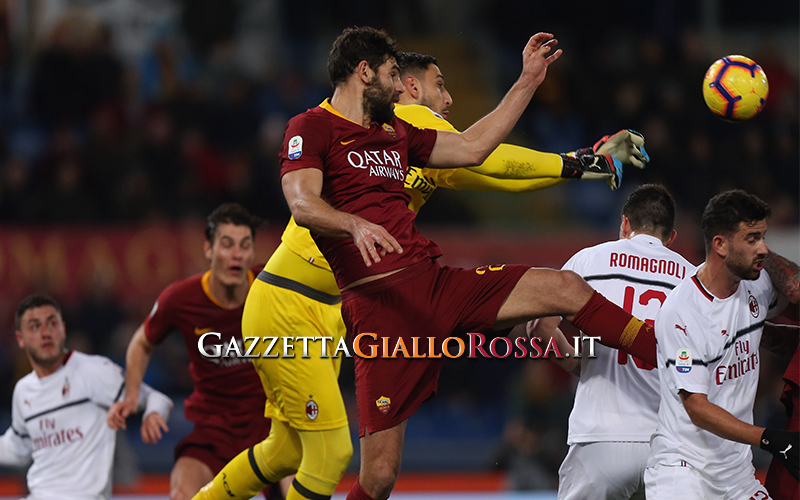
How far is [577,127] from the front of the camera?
489 inches

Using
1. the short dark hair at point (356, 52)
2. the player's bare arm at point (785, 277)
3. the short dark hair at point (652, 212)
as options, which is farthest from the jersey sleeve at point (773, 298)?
the short dark hair at point (356, 52)

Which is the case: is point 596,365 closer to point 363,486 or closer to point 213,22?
point 363,486

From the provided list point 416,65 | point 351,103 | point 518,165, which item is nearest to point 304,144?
point 351,103

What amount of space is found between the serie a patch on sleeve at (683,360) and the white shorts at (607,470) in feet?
2.08

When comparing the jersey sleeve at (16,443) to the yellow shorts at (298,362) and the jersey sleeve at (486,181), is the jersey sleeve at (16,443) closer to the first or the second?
the yellow shorts at (298,362)

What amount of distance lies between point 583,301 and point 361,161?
121 cm

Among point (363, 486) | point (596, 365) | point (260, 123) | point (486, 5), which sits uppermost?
point (486, 5)

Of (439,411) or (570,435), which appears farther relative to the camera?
(439,411)

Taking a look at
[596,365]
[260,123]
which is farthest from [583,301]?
[260,123]

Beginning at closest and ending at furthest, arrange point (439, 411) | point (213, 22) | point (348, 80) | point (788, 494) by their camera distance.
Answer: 1. point (788, 494)
2. point (348, 80)
3. point (439, 411)
4. point (213, 22)

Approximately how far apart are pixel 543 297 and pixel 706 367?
76 cm

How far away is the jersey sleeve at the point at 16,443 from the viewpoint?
21.0ft

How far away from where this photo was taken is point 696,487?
13.4 ft

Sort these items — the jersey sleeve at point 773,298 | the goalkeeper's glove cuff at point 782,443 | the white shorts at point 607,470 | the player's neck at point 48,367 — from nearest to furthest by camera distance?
the goalkeeper's glove cuff at point 782,443
the jersey sleeve at point 773,298
the white shorts at point 607,470
the player's neck at point 48,367
